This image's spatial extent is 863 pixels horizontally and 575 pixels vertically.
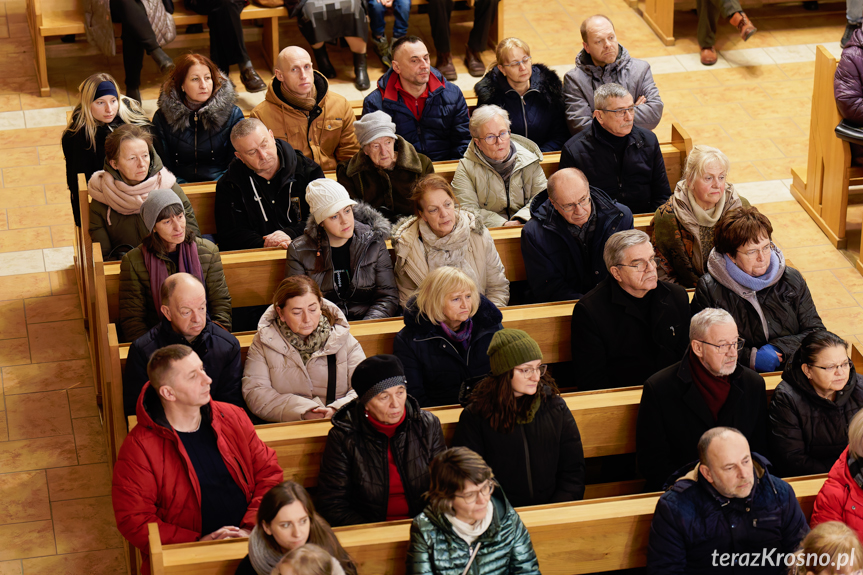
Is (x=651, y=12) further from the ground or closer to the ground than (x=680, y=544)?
further from the ground

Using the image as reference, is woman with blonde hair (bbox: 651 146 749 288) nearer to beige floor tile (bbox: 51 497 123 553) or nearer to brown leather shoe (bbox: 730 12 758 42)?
beige floor tile (bbox: 51 497 123 553)

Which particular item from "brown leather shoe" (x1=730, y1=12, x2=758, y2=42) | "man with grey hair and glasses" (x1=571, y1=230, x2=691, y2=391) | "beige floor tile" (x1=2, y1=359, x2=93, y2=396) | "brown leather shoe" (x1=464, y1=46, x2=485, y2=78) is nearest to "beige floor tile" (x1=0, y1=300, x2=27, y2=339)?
"beige floor tile" (x1=2, y1=359, x2=93, y2=396)

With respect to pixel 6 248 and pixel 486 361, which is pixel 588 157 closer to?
pixel 486 361

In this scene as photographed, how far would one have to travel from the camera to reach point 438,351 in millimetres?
3982

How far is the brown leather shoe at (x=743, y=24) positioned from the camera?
7434 mm

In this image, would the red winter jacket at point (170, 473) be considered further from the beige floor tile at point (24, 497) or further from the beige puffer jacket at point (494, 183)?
the beige puffer jacket at point (494, 183)

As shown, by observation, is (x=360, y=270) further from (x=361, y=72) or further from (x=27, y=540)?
(x=361, y=72)

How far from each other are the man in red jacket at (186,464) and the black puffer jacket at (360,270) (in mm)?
924

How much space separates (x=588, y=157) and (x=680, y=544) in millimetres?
2071

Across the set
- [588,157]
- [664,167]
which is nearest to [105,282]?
[588,157]

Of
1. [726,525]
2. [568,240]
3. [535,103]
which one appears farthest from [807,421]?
[535,103]

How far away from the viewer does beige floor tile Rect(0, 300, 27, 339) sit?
210 inches

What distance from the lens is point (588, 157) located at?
5035 mm

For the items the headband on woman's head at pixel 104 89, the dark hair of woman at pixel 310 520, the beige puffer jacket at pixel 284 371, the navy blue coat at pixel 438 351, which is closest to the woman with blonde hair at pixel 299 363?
the beige puffer jacket at pixel 284 371
